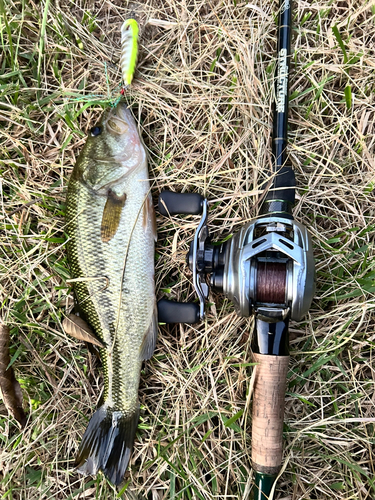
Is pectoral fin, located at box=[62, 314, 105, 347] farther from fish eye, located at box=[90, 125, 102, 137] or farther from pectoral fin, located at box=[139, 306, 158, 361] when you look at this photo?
fish eye, located at box=[90, 125, 102, 137]

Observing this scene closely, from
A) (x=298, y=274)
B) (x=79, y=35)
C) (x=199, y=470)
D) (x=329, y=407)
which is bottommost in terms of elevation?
(x=199, y=470)

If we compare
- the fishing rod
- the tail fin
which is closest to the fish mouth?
the fishing rod

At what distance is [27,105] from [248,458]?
8.40 feet

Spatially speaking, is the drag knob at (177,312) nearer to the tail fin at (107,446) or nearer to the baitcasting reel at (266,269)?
the baitcasting reel at (266,269)

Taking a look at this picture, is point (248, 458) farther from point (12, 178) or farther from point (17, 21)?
point (17, 21)

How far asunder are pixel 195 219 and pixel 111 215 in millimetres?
509

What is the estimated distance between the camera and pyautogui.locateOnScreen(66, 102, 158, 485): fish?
197 cm

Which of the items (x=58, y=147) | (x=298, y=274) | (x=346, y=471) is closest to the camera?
A: (x=298, y=274)

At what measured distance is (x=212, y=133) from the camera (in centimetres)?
213

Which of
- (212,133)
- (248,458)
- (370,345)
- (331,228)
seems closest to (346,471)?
(248,458)

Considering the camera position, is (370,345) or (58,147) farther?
(58,147)

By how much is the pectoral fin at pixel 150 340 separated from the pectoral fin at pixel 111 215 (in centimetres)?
52

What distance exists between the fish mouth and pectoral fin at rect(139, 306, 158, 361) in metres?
1.08

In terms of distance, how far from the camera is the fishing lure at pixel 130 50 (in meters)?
2.12
